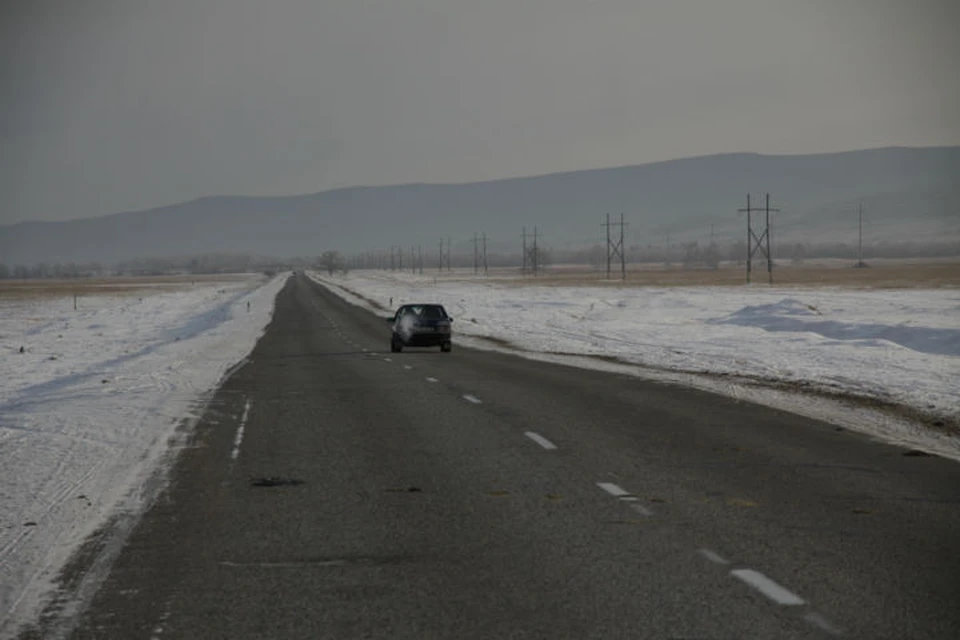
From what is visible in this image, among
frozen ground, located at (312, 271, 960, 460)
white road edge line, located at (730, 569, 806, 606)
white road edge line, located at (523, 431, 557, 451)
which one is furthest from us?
frozen ground, located at (312, 271, 960, 460)

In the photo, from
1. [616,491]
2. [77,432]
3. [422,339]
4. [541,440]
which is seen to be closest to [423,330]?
[422,339]

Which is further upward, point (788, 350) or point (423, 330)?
point (423, 330)

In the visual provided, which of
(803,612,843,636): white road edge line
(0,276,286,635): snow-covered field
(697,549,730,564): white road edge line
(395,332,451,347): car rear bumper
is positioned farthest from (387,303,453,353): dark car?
(803,612,843,636): white road edge line

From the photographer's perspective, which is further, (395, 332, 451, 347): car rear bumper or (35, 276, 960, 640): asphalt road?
(395, 332, 451, 347): car rear bumper

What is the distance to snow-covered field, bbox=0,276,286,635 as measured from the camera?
27.6 feet

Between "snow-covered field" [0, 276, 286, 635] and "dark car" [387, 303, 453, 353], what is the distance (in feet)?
14.5

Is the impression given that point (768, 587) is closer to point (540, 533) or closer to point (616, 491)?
point (540, 533)

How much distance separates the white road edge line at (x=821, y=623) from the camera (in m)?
5.98

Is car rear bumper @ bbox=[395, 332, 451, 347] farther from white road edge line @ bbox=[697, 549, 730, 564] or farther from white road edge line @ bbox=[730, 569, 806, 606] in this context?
white road edge line @ bbox=[730, 569, 806, 606]

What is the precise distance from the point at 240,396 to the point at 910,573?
46.9 feet

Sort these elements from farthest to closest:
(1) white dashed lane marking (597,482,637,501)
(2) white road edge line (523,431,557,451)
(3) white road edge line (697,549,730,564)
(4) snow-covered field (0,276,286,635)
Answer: (2) white road edge line (523,431,557,451) → (1) white dashed lane marking (597,482,637,501) → (4) snow-covered field (0,276,286,635) → (3) white road edge line (697,549,730,564)

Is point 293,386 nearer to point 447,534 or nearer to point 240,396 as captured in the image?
point 240,396

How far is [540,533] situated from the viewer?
8.59 m

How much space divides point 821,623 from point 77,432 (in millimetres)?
11378
